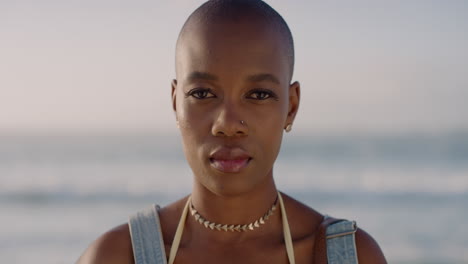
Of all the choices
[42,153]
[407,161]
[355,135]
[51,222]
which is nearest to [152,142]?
[42,153]

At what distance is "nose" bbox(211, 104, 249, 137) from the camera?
2.92 m

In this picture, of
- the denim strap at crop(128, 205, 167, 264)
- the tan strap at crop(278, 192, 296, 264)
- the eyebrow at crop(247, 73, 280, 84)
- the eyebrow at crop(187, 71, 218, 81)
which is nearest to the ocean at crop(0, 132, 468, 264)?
the tan strap at crop(278, 192, 296, 264)

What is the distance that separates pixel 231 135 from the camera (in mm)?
2941

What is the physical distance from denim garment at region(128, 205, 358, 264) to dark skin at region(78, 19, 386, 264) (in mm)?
50

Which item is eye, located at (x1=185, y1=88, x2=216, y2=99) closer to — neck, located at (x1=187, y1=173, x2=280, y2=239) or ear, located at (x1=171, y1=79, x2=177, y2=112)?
ear, located at (x1=171, y1=79, x2=177, y2=112)

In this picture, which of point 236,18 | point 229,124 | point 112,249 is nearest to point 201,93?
point 229,124

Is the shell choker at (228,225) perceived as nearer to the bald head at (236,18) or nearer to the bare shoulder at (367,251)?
the bare shoulder at (367,251)

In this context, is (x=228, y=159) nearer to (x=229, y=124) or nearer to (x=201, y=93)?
(x=229, y=124)

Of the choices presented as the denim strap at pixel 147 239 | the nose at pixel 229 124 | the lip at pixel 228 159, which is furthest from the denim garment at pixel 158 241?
the nose at pixel 229 124

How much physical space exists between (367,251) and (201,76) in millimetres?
1054

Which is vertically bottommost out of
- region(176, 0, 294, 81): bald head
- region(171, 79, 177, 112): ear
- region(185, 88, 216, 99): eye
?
region(185, 88, 216, 99): eye

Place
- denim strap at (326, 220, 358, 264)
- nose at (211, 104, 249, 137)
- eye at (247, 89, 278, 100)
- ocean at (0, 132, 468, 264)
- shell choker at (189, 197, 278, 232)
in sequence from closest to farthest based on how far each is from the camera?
nose at (211, 104, 249, 137), eye at (247, 89, 278, 100), denim strap at (326, 220, 358, 264), shell choker at (189, 197, 278, 232), ocean at (0, 132, 468, 264)

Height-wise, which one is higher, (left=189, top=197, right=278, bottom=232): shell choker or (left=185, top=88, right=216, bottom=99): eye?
(left=185, top=88, right=216, bottom=99): eye

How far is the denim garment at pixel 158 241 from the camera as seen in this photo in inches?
122
